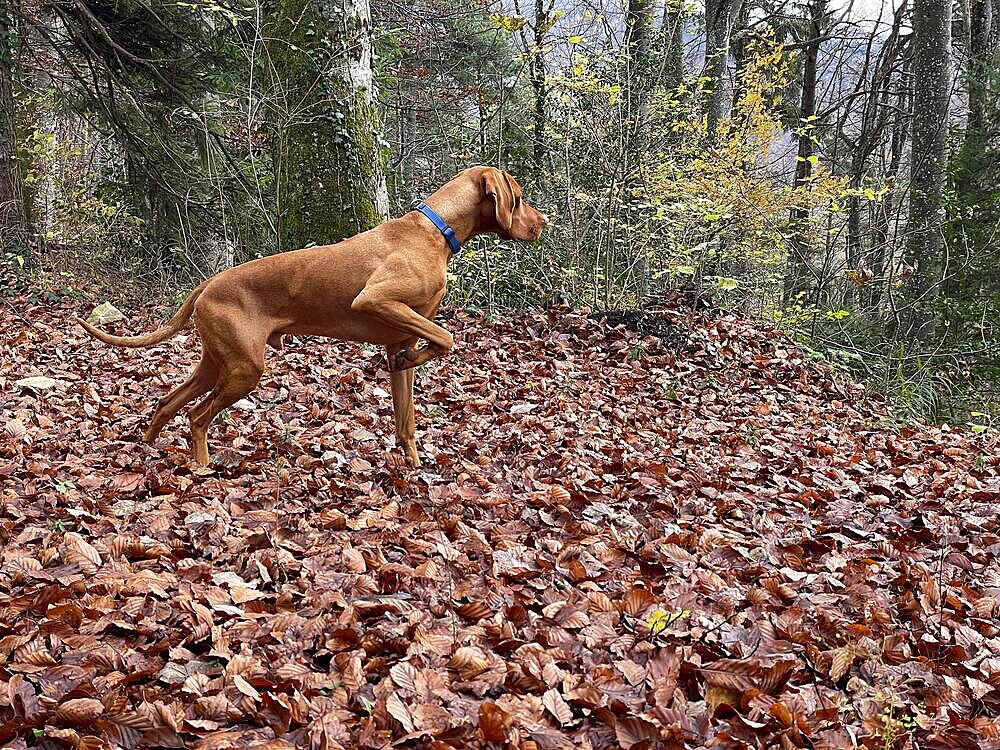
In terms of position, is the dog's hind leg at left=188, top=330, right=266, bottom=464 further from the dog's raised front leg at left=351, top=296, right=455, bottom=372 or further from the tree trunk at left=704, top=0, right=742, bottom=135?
the tree trunk at left=704, top=0, right=742, bottom=135

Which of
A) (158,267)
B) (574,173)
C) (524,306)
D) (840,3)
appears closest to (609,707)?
(524,306)

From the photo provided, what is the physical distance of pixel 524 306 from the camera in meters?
11.8

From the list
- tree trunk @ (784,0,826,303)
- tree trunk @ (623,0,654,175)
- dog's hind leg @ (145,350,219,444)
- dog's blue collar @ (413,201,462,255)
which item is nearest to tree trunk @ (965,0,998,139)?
tree trunk @ (784,0,826,303)

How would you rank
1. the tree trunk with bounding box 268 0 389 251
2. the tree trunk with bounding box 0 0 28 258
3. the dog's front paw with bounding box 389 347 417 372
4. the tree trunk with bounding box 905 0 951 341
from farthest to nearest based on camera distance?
1. the tree trunk with bounding box 905 0 951 341
2. the tree trunk with bounding box 0 0 28 258
3. the tree trunk with bounding box 268 0 389 251
4. the dog's front paw with bounding box 389 347 417 372

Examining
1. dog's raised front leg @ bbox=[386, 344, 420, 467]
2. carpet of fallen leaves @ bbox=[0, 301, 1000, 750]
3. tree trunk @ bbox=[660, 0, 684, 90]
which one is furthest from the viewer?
tree trunk @ bbox=[660, 0, 684, 90]

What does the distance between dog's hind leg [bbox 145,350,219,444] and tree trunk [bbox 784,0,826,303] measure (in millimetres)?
6947

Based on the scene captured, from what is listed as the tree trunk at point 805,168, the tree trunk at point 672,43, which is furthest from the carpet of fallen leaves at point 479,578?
the tree trunk at point 672,43

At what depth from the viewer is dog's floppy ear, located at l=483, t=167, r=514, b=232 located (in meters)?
5.86

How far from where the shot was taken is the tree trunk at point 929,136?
570 inches

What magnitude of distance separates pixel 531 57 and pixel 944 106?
7.97m

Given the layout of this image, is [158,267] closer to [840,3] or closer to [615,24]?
[615,24]

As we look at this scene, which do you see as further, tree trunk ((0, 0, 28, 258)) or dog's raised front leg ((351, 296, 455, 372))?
tree trunk ((0, 0, 28, 258))

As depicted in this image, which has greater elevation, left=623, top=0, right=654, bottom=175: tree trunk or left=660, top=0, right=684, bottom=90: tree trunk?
left=660, top=0, right=684, bottom=90: tree trunk

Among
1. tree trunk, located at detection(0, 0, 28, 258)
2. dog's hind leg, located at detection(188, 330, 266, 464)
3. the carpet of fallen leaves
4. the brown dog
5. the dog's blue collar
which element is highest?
tree trunk, located at detection(0, 0, 28, 258)
